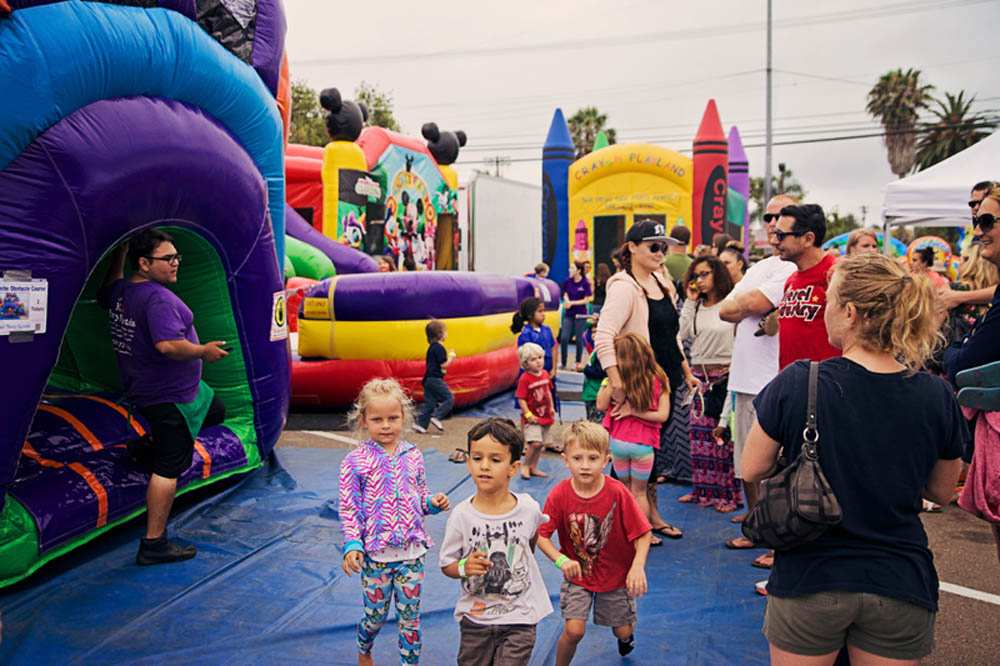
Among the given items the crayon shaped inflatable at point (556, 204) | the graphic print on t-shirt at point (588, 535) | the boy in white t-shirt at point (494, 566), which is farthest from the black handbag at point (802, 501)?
the crayon shaped inflatable at point (556, 204)

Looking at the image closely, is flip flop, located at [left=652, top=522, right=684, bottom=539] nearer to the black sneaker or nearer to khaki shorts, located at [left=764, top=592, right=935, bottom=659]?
the black sneaker

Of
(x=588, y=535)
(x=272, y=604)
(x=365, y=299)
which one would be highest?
(x=365, y=299)

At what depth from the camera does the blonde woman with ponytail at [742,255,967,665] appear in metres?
1.91

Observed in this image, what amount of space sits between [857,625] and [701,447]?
3.19m

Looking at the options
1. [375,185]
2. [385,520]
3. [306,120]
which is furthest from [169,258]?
[306,120]

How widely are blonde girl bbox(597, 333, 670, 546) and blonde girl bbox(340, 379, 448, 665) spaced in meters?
1.44

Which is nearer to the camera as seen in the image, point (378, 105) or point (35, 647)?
point (35, 647)

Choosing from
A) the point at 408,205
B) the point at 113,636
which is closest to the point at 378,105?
the point at 408,205

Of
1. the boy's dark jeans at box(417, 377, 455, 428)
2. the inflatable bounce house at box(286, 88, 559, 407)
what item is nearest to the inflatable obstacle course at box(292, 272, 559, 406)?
the inflatable bounce house at box(286, 88, 559, 407)

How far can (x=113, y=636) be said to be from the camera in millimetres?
3250

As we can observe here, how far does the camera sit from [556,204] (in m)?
16.4

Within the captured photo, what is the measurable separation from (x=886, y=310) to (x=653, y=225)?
2415mm

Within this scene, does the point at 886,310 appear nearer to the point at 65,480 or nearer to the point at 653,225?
the point at 653,225

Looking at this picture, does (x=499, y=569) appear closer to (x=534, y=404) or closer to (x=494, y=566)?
(x=494, y=566)
